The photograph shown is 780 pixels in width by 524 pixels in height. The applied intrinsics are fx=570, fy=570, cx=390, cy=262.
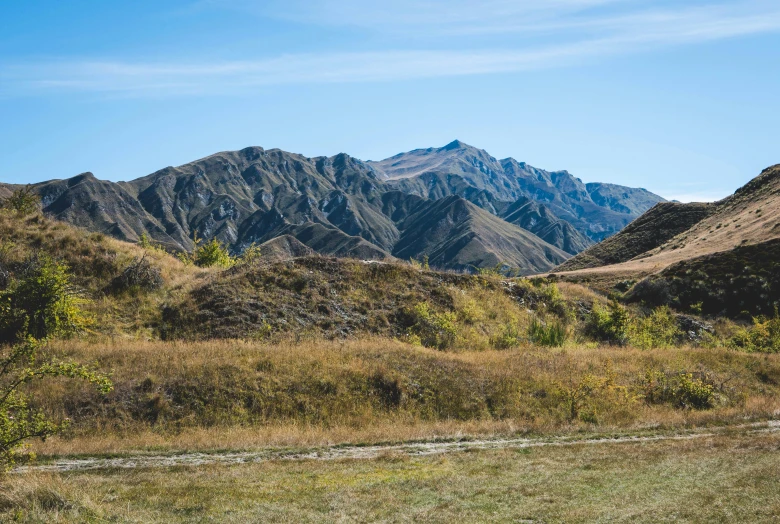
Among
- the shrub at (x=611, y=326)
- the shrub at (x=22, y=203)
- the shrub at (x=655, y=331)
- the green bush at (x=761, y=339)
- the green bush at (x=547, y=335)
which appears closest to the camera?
the green bush at (x=547, y=335)

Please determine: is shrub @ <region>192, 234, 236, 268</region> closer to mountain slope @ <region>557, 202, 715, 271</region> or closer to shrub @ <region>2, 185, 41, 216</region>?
shrub @ <region>2, 185, 41, 216</region>

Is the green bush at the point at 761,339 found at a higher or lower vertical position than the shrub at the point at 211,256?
lower

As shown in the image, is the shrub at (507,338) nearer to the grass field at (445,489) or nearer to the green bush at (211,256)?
the grass field at (445,489)

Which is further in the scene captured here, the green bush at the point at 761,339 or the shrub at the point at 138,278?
the green bush at the point at 761,339

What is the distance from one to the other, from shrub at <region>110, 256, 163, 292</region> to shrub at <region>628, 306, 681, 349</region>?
29.8 m

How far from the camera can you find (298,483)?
13133mm

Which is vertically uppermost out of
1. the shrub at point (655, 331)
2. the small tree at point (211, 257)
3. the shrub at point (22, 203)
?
the shrub at point (22, 203)

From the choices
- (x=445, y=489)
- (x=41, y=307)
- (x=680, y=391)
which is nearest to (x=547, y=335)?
(x=680, y=391)

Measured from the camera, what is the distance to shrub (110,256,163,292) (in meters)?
32.5

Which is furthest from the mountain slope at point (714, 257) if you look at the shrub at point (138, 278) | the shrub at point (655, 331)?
the shrub at point (138, 278)

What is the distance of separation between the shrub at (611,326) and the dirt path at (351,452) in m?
18.6

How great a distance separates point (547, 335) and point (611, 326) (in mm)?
6283

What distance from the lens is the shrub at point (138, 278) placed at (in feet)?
107

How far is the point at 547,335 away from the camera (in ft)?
115
